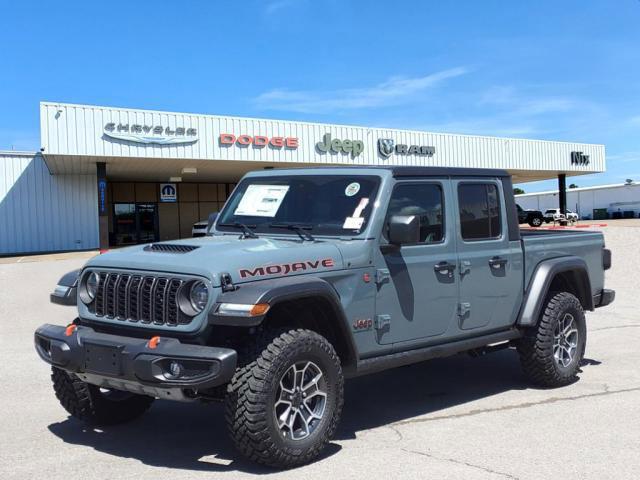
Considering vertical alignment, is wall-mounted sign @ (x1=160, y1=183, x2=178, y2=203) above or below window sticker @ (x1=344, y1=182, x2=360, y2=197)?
above

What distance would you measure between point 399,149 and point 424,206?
97.1 ft

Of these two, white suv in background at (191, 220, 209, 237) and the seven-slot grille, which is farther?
white suv in background at (191, 220, 209, 237)

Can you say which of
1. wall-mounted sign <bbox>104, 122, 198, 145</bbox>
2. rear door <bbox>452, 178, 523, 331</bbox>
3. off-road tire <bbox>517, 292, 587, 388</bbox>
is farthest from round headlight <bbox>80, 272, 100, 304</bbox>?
wall-mounted sign <bbox>104, 122, 198, 145</bbox>

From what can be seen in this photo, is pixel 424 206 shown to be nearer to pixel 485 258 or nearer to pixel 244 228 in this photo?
pixel 485 258

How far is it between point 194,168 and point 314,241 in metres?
28.0

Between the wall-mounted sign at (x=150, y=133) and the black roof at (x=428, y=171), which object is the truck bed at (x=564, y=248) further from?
the wall-mounted sign at (x=150, y=133)

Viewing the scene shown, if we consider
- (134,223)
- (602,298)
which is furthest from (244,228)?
(134,223)

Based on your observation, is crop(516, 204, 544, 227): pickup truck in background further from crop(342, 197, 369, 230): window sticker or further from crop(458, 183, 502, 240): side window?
crop(342, 197, 369, 230): window sticker

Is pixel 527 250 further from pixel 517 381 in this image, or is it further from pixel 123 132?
pixel 123 132

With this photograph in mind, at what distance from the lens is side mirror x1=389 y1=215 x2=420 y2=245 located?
4762 millimetres

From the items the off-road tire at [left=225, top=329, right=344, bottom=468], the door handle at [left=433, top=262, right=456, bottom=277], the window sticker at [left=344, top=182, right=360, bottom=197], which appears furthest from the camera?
the door handle at [left=433, top=262, right=456, bottom=277]

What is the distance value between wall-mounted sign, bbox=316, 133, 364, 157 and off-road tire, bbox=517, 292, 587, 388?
84.9ft

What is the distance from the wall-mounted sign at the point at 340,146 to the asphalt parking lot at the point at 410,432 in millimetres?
24728

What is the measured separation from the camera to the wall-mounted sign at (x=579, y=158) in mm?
45037
